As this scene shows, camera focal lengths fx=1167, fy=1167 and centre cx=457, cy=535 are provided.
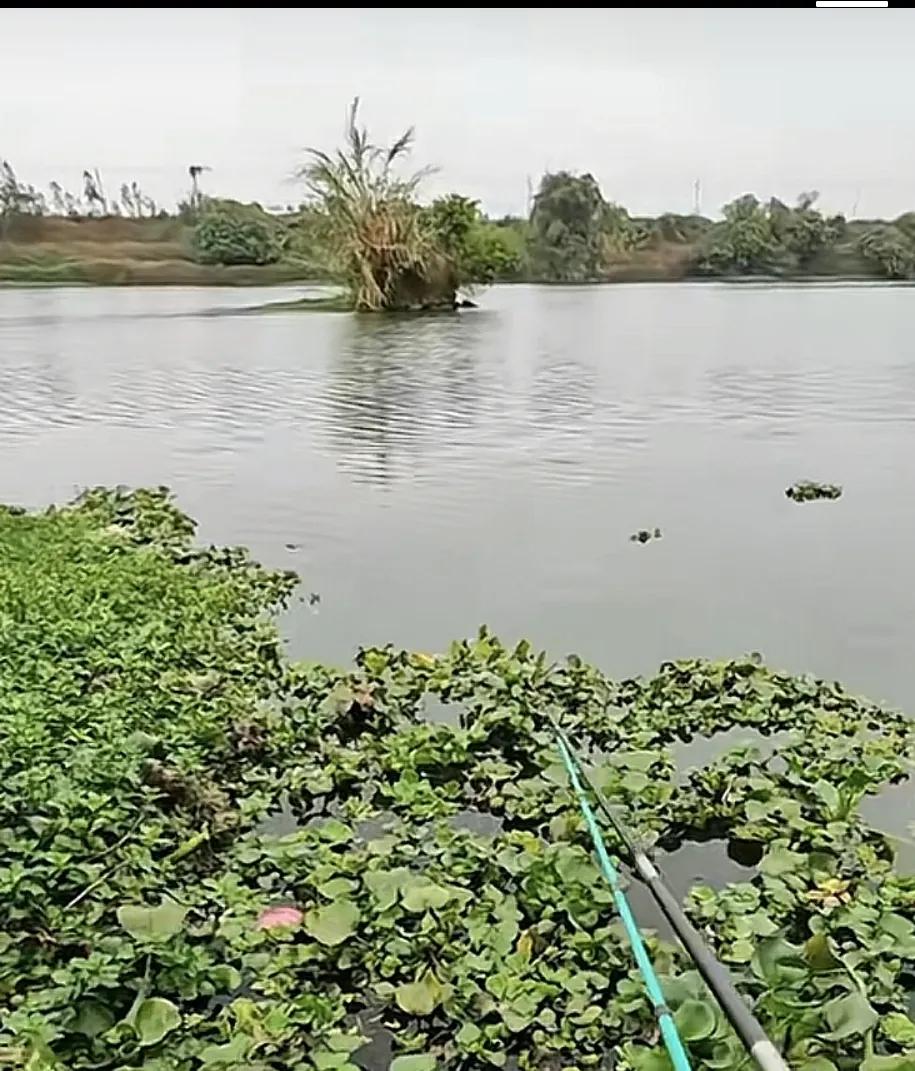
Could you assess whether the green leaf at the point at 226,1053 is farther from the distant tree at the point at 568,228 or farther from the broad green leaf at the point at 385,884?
the distant tree at the point at 568,228

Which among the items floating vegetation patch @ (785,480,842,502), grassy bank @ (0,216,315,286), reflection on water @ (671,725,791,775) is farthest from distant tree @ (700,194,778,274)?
reflection on water @ (671,725,791,775)

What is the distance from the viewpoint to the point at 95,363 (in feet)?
19.4

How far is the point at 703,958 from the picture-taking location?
3.83 ft

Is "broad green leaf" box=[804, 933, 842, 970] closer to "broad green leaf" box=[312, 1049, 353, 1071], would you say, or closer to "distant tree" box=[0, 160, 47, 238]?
"broad green leaf" box=[312, 1049, 353, 1071]

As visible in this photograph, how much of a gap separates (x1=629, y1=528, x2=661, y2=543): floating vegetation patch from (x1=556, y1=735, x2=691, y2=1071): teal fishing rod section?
145cm

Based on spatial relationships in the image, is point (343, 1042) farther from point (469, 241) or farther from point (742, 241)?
point (469, 241)

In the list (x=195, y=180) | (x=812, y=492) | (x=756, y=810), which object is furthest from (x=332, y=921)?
(x=195, y=180)

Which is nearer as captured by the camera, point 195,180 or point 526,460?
point 526,460

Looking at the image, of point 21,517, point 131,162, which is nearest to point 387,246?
point 131,162

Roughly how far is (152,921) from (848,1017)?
728 millimetres

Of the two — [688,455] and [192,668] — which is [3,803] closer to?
[192,668]

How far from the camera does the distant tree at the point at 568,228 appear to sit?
6.20 meters

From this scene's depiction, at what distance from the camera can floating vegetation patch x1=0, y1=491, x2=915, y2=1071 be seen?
1.17 metres

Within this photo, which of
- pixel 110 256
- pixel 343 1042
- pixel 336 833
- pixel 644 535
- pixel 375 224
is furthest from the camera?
pixel 375 224
